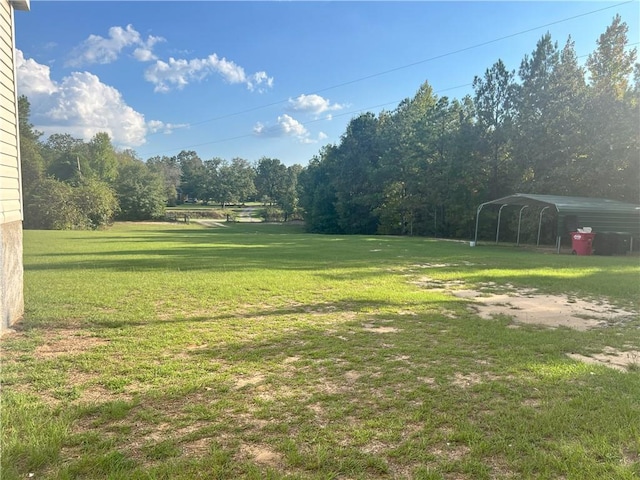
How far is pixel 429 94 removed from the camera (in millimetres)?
37312

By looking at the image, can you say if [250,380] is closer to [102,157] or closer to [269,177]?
[102,157]

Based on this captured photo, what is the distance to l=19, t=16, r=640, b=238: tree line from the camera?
20.6 metres

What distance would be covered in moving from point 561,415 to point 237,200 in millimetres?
78588

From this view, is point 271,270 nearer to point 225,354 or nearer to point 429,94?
point 225,354

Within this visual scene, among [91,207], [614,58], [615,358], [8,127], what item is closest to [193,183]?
[91,207]

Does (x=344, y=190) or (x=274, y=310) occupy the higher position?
(x=344, y=190)

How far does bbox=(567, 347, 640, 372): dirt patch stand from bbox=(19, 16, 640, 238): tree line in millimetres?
19075

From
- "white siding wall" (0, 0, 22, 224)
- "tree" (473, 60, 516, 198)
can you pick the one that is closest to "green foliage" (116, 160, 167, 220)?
"tree" (473, 60, 516, 198)

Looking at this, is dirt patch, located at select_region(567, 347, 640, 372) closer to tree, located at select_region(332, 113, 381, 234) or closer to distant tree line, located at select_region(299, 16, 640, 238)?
distant tree line, located at select_region(299, 16, 640, 238)

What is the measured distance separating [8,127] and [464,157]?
89.1 ft

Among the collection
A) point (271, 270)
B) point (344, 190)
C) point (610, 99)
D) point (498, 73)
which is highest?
point (498, 73)

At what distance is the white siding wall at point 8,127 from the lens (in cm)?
489

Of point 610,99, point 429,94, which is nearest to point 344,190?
point 429,94

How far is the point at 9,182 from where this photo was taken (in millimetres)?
5152
